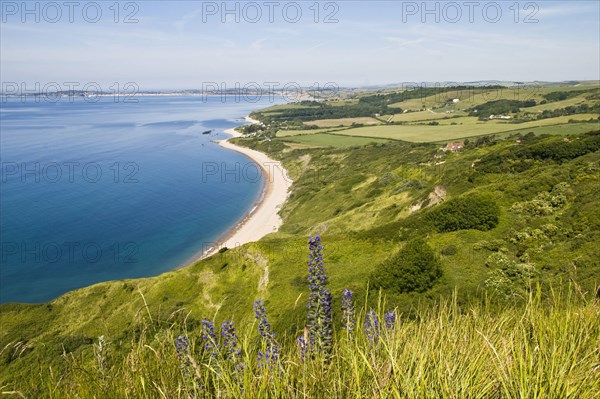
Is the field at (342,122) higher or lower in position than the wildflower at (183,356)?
higher

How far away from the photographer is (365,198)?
60.9m

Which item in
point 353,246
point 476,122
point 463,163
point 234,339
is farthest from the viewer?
point 476,122

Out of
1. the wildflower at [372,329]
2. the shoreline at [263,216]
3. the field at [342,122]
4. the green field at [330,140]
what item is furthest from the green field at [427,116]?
the wildflower at [372,329]

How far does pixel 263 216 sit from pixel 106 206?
3981 centimetres

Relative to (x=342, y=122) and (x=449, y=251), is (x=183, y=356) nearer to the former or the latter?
(x=449, y=251)

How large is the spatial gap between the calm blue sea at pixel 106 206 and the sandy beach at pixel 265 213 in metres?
2.96

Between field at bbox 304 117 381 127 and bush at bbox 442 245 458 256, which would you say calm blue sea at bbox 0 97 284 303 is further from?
field at bbox 304 117 381 127

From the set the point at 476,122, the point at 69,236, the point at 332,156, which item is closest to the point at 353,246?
the point at 69,236

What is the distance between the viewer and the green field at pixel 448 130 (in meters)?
104

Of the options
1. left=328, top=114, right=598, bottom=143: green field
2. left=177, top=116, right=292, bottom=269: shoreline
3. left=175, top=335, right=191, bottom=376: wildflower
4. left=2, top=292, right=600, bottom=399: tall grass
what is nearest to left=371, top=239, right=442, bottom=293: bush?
left=2, top=292, right=600, bottom=399: tall grass

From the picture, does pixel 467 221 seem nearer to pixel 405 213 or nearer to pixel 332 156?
pixel 405 213

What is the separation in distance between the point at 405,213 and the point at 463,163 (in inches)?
625

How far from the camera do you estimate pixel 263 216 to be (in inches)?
2977

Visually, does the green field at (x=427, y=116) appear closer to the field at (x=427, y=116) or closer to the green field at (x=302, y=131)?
the field at (x=427, y=116)
